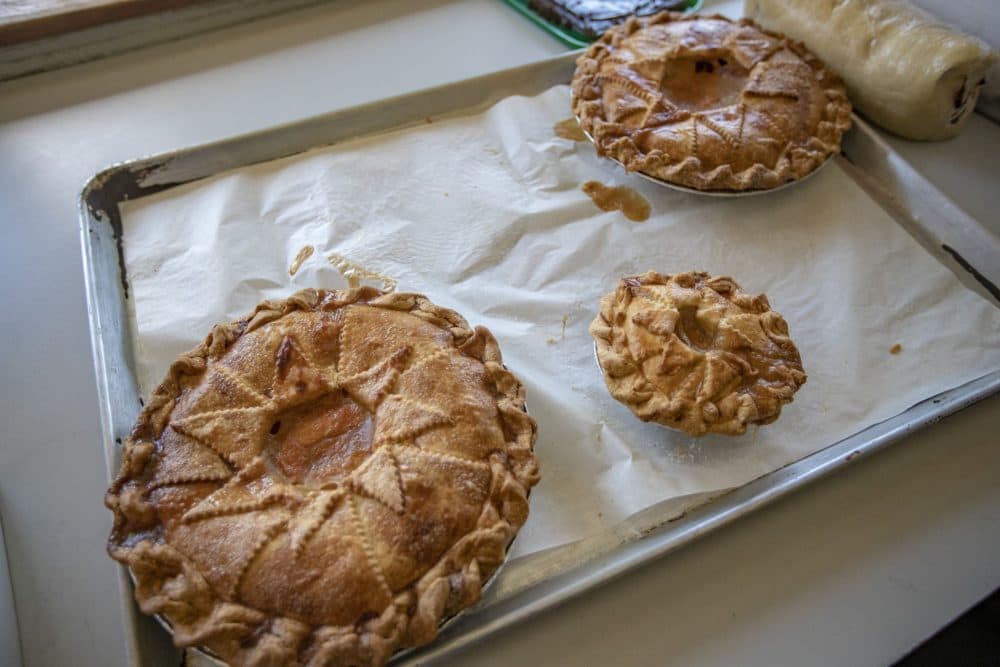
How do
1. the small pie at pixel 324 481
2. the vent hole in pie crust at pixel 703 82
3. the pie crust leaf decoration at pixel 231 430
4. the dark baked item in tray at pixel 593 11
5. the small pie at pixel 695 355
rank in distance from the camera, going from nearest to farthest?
the small pie at pixel 324 481 < the pie crust leaf decoration at pixel 231 430 < the small pie at pixel 695 355 < the vent hole in pie crust at pixel 703 82 < the dark baked item in tray at pixel 593 11

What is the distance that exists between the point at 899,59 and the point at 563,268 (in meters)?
1.57

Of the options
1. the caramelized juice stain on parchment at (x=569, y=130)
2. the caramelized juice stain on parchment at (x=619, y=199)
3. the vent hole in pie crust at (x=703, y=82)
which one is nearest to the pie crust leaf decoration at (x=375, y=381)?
the caramelized juice stain on parchment at (x=619, y=199)

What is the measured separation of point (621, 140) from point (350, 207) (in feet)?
3.42

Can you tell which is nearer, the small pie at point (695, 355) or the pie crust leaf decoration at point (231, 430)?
the pie crust leaf decoration at point (231, 430)

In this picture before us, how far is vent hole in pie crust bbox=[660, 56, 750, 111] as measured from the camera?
282 centimetres

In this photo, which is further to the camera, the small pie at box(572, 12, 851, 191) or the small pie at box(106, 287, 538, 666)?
the small pie at box(572, 12, 851, 191)

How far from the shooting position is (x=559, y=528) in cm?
184

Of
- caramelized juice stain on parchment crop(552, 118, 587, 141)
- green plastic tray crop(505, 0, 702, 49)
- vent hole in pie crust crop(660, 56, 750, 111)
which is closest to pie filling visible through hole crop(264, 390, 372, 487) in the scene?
caramelized juice stain on parchment crop(552, 118, 587, 141)

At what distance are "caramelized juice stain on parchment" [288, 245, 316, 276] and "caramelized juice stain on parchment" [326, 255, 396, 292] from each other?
7cm

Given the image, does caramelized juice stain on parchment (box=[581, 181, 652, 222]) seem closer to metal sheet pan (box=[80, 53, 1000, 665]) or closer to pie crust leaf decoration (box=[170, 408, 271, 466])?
metal sheet pan (box=[80, 53, 1000, 665])

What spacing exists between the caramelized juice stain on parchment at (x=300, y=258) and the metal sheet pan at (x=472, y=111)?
1.74ft

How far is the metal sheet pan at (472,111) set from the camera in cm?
171

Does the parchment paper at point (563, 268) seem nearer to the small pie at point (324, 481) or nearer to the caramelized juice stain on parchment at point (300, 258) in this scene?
the caramelized juice stain on parchment at point (300, 258)

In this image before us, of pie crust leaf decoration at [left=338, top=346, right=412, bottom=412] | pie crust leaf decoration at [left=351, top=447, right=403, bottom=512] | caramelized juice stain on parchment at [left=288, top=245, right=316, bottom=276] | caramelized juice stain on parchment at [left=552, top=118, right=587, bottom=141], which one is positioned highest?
caramelized juice stain on parchment at [left=552, top=118, right=587, bottom=141]
